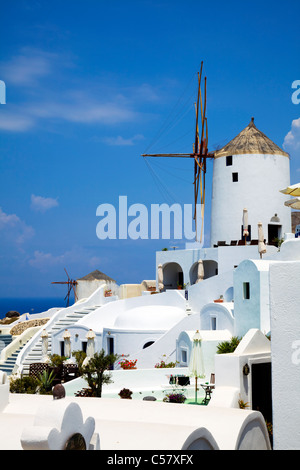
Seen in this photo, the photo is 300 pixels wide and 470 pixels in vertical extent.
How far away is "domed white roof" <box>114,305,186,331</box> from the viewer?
28.6m

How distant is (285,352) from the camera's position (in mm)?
12828

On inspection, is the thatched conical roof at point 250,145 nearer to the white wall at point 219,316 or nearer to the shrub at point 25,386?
the white wall at point 219,316

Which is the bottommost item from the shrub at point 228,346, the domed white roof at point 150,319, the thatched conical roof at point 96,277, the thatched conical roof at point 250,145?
the shrub at point 228,346

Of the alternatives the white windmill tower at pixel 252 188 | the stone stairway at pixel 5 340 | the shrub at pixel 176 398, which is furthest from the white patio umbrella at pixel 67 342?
the shrub at pixel 176 398

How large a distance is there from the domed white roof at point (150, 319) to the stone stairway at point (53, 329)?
559cm

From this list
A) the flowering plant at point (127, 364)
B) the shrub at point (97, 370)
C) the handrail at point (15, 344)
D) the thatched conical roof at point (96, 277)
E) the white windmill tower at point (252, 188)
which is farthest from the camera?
the thatched conical roof at point (96, 277)

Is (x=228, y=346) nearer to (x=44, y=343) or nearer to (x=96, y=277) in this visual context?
(x=44, y=343)

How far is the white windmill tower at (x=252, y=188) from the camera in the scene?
36.5 m

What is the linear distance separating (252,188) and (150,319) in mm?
12111

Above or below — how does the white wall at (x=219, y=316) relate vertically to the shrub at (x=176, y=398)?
above
